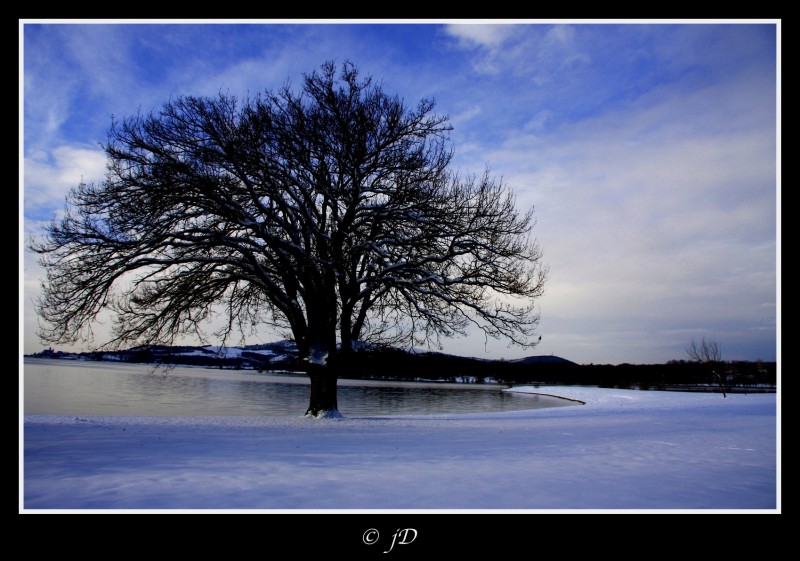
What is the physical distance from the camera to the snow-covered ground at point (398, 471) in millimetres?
5551

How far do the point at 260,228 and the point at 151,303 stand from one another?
4854 mm

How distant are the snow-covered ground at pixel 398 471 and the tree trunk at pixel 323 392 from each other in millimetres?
5152

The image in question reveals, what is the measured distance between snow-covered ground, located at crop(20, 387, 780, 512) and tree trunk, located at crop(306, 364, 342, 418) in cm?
515

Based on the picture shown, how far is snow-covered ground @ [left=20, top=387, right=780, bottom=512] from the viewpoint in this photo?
5.55 metres

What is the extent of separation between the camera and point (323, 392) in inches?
654

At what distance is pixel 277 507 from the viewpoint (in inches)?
208

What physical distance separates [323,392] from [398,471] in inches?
399

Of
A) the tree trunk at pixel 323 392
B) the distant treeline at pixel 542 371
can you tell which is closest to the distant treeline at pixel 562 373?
the distant treeline at pixel 542 371

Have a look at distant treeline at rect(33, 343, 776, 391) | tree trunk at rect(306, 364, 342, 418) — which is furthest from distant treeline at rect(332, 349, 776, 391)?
tree trunk at rect(306, 364, 342, 418)

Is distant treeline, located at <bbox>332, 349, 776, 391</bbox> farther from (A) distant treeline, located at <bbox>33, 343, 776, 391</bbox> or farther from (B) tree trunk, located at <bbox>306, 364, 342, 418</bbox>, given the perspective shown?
(B) tree trunk, located at <bbox>306, 364, 342, 418</bbox>

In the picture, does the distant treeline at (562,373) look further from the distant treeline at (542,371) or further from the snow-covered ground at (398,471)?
the snow-covered ground at (398,471)

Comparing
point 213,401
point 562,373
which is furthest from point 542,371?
point 213,401
